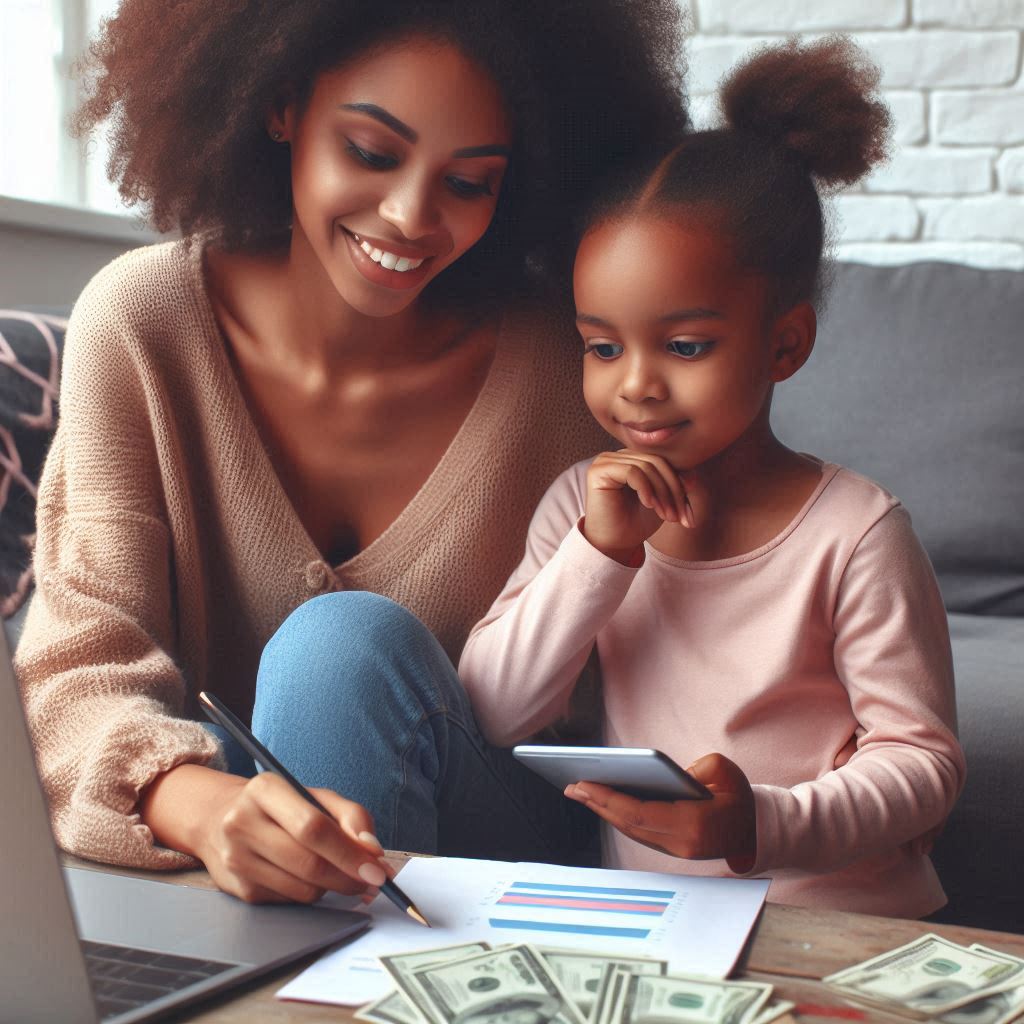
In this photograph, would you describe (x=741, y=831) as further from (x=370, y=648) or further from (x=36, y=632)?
(x=36, y=632)

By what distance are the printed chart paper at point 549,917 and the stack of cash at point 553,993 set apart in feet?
0.07

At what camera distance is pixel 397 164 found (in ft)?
4.02

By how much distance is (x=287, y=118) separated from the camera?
1342 millimetres

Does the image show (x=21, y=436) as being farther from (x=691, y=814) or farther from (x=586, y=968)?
(x=586, y=968)

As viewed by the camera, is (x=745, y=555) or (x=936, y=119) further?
(x=936, y=119)

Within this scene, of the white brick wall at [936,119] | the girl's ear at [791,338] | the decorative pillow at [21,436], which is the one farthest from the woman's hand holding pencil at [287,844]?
the white brick wall at [936,119]

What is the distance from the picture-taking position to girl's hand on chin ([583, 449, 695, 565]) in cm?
112

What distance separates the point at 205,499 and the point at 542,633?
0.42 meters

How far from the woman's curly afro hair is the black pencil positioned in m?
0.69

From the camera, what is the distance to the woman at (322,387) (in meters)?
1.09

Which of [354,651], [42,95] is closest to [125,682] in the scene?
[354,651]

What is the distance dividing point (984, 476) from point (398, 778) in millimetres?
1234

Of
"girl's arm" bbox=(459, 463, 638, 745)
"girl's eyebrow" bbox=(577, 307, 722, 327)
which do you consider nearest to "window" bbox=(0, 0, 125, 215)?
"girl's arm" bbox=(459, 463, 638, 745)

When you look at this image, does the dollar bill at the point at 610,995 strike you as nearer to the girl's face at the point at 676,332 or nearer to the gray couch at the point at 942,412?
the girl's face at the point at 676,332
